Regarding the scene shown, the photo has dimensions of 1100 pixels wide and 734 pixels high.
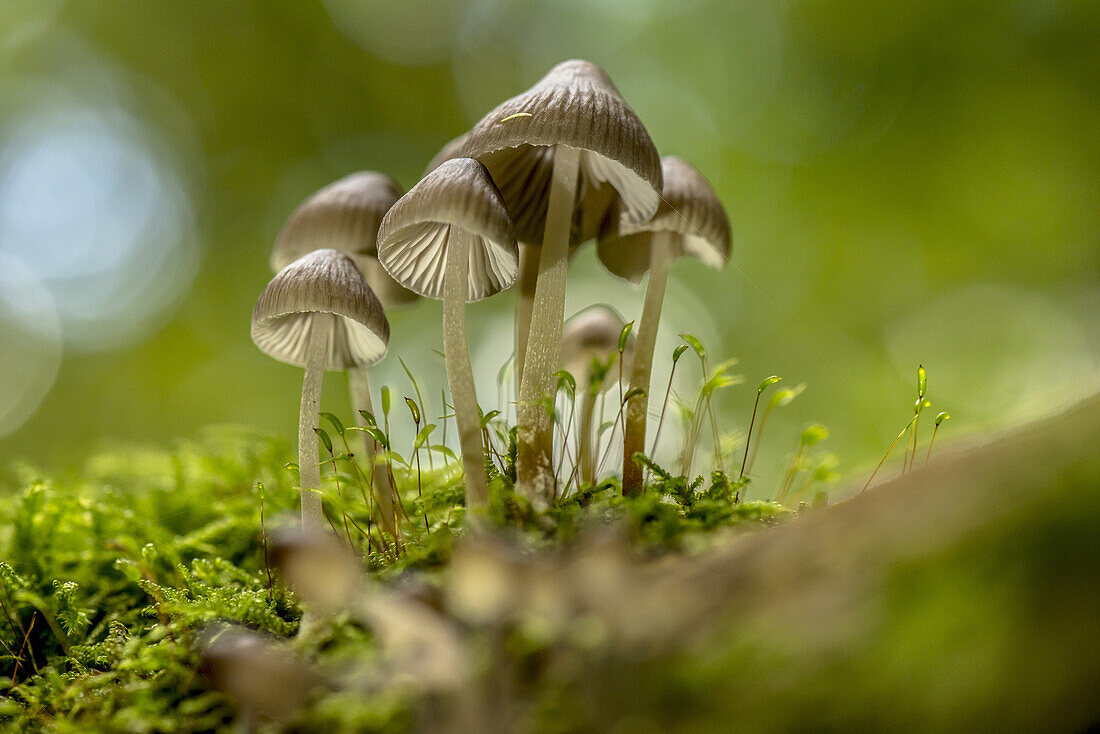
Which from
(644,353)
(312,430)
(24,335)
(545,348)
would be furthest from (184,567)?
(24,335)

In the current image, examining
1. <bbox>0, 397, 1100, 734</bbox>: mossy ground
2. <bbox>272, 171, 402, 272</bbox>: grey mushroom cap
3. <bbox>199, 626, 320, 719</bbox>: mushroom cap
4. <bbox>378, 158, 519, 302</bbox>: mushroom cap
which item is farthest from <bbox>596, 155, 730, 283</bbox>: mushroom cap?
<bbox>199, 626, 320, 719</bbox>: mushroom cap

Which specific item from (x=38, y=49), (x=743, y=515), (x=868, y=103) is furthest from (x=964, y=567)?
(x=38, y=49)

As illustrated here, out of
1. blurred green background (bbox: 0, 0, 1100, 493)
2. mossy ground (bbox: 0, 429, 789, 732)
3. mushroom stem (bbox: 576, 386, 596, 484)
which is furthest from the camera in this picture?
blurred green background (bbox: 0, 0, 1100, 493)

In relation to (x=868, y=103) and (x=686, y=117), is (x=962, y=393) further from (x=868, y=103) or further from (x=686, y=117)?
(x=686, y=117)

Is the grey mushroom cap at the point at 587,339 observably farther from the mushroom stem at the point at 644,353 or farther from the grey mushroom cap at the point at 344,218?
the grey mushroom cap at the point at 344,218

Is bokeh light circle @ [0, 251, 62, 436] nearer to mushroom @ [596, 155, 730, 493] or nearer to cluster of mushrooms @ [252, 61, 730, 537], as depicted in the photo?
cluster of mushrooms @ [252, 61, 730, 537]

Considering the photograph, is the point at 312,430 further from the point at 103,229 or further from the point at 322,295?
the point at 103,229
